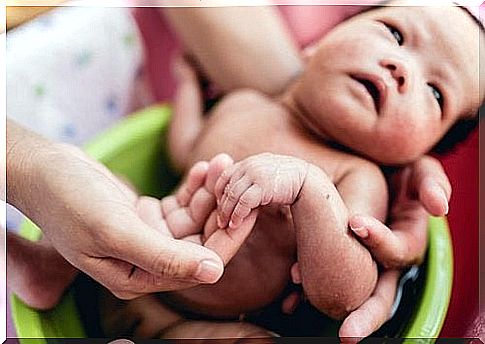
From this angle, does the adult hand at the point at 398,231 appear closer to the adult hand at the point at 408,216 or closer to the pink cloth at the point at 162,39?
the adult hand at the point at 408,216

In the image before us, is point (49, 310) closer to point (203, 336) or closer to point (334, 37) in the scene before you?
point (203, 336)

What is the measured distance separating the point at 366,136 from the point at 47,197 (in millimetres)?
198

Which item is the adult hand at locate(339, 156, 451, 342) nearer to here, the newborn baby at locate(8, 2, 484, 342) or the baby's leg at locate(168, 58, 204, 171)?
the newborn baby at locate(8, 2, 484, 342)

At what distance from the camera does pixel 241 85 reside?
0.65m

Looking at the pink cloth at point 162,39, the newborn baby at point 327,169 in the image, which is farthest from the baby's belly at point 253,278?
the pink cloth at point 162,39

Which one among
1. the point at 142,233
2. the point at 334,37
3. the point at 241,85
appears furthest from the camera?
the point at 241,85

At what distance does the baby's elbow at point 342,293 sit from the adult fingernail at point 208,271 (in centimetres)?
7

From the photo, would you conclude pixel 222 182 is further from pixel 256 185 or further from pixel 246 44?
pixel 246 44

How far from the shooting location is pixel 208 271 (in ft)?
1.29

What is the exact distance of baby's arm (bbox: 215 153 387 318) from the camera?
0.41 meters

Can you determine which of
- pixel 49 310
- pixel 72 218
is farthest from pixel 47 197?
pixel 49 310

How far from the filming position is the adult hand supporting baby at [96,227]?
395mm

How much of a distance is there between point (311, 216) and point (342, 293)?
5cm

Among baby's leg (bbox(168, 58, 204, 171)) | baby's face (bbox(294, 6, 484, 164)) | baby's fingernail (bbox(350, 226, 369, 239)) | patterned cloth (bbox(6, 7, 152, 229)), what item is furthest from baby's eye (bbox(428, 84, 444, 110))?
patterned cloth (bbox(6, 7, 152, 229))
